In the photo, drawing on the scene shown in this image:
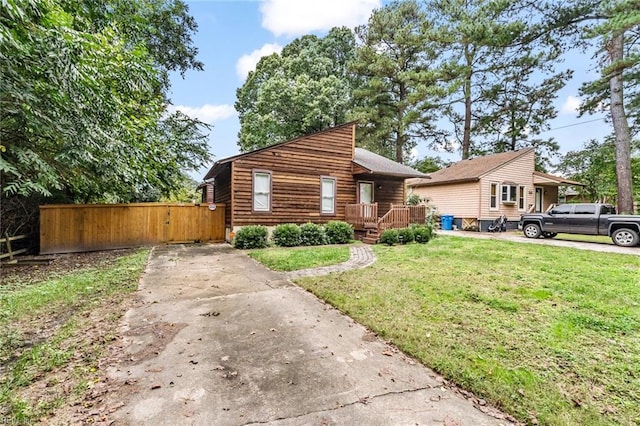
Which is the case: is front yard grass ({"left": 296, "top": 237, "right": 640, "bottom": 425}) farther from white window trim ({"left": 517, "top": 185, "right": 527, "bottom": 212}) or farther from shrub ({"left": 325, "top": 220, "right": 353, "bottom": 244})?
white window trim ({"left": 517, "top": 185, "right": 527, "bottom": 212})

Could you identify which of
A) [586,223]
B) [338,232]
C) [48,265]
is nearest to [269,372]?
[48,265]

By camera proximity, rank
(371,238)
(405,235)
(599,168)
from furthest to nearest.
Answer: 1. (599,168)
2. (371,238)
3. (405,235)

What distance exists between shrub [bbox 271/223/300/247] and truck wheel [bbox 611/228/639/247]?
1160cm

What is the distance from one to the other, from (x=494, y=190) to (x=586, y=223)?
6209 mm

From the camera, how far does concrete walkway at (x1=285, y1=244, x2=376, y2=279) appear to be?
6715mm

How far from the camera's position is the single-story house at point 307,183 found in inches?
457

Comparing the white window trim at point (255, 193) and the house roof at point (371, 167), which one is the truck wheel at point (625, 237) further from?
the white window trim at point (255, 193)

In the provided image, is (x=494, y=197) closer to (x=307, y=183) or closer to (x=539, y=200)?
(x=539, y=200)

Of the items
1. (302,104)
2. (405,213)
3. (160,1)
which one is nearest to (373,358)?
(405,213)

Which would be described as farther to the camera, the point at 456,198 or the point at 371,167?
the point at 456,198

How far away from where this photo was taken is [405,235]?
11.6 m

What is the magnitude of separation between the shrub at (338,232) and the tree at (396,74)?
13.7 meters

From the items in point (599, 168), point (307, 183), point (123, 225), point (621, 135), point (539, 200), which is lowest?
point (123, 225)

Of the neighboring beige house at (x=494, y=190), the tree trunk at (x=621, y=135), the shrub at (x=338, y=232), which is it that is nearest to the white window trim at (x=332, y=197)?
the shrub at (x=338, y=232)
